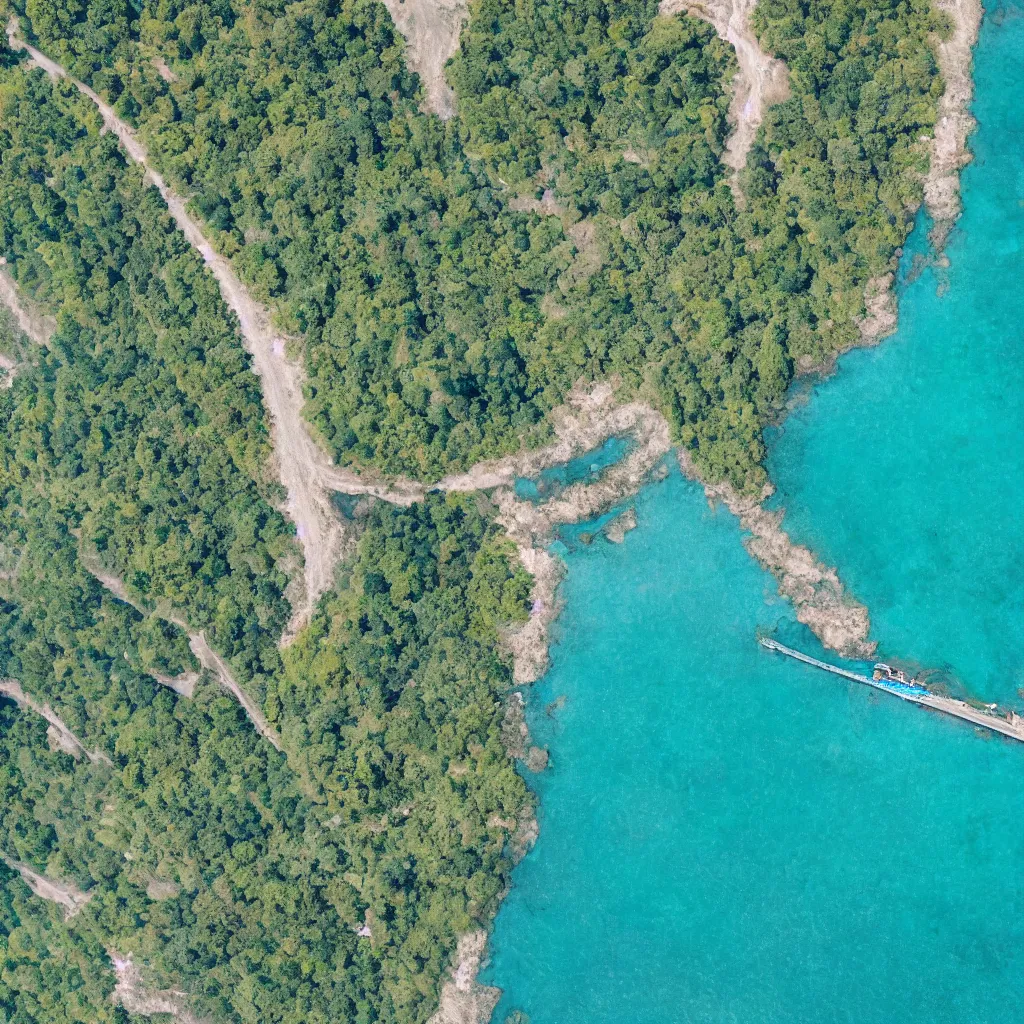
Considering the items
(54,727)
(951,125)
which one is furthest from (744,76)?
(54,727)

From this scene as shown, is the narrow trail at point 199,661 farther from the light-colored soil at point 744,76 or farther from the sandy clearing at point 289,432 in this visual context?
the light-colored soil at point 744,76

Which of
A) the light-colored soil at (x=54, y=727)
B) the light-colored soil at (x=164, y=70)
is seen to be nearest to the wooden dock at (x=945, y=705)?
the light-colored soil at (x=54, y=727)

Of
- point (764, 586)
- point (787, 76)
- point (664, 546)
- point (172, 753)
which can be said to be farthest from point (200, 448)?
point (787, 76)

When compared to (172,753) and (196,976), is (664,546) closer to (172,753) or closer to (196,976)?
(172,753)

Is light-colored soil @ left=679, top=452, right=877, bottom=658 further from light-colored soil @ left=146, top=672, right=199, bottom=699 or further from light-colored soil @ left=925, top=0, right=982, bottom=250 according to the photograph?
light-colored soil @ left=146, top=672, right=199, bottom=699

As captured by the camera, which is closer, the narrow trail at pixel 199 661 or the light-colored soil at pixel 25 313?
the narrow trail at pixel 199 661

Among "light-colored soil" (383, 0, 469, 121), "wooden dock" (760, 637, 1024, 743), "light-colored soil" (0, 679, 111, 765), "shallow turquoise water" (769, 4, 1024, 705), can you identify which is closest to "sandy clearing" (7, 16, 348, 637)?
"light-colored soil" (0, 679, 111, 765)

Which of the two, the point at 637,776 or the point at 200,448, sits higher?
the point at 200,448
